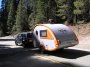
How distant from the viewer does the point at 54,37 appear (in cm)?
2280

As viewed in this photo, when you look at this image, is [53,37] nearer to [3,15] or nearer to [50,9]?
[50,9]

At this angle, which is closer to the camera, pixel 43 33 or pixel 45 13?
pixel 43 33

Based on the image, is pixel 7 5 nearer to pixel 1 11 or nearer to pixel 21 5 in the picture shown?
pixel 1 11

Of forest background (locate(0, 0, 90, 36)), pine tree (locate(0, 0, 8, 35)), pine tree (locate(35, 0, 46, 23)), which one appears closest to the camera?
forest background (locate(0, 0, 90, 36))

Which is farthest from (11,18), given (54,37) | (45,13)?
(54,37)

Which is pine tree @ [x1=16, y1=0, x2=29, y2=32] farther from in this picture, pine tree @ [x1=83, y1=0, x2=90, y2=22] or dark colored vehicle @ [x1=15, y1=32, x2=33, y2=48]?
dark colored vehicle @ [x1=15, y1=32, x2=33, y2=48]

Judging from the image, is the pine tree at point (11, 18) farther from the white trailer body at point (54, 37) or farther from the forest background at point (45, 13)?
the white trailer body at point (54, 37)

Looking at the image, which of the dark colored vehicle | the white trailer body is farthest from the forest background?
the white trailer body

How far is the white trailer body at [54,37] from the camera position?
22766 millimetres

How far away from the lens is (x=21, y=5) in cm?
8788

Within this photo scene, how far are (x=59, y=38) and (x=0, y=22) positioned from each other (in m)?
86.9

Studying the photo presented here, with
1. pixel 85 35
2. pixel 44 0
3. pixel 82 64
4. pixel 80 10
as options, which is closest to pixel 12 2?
pixel 44 0

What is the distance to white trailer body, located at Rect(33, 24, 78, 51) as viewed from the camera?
22766mm

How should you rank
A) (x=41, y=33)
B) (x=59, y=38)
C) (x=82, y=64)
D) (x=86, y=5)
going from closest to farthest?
(x=82, y=64) < (x=59, y=38) < (x=41, y=33) < (x=86, y=5)
